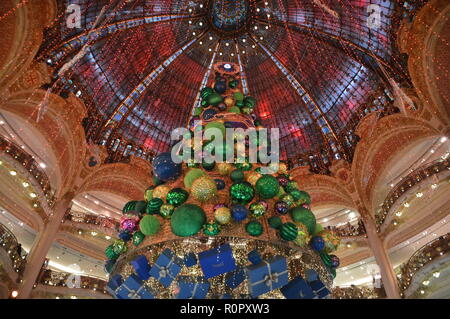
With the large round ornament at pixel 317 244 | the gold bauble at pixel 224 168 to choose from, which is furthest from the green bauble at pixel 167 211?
the large round ornament at pixel 317 244

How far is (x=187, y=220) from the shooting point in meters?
3.42

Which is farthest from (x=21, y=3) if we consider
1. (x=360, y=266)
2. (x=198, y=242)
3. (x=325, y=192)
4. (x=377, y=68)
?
(x=360, y=266)

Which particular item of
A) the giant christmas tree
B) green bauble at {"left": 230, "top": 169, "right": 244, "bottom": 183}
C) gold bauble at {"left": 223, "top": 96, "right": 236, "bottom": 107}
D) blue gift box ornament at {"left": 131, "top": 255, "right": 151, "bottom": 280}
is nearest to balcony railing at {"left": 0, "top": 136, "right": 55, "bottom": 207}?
the giant christmas tree

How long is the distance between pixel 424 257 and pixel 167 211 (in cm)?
1228

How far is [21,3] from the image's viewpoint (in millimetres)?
10562

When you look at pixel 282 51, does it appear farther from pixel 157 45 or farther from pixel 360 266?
pixel 360 266

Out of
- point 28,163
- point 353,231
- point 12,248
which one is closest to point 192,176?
point 12,248

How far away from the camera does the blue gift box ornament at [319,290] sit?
141 inches

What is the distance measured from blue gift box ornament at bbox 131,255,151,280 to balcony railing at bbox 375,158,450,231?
44.2 ft

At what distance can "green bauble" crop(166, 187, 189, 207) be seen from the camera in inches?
152

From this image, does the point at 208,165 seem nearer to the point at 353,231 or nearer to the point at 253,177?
the point at 253,177

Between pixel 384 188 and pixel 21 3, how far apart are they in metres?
18.5

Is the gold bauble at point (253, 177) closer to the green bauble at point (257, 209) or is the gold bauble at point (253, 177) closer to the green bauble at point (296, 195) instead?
the green bauble at point (257, 209)

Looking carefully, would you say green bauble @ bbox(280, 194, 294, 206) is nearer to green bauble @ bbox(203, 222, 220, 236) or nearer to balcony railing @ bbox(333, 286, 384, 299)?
green bauble @ bbox(203, 222, 220, 236)
